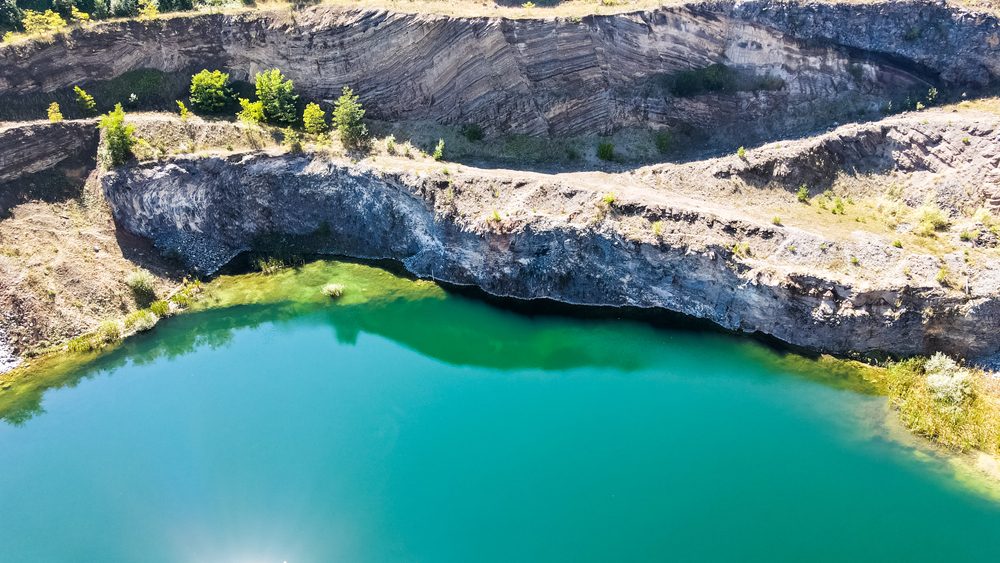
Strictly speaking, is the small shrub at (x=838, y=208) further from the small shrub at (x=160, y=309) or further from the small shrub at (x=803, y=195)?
the small shrub at (x=160, y=309)

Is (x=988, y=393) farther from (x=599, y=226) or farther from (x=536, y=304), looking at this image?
(x=536, y=304)

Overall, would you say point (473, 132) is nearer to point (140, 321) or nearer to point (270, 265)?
point (270, 265)

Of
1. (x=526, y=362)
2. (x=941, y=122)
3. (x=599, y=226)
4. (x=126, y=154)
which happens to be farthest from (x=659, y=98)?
(x=126, y=154)

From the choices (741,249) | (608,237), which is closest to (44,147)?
(608,237)

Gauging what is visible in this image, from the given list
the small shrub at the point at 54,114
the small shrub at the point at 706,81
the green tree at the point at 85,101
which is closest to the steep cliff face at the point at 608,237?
the small shrub at the point at 706,81

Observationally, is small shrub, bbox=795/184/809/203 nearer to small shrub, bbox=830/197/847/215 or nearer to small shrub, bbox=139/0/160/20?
small shrub, bbox=830/197/847/215

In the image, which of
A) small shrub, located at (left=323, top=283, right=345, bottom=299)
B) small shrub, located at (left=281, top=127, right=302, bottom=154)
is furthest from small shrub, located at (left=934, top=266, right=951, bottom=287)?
small shrub, located at (left=281, top=127, right=302, bottom=154)
